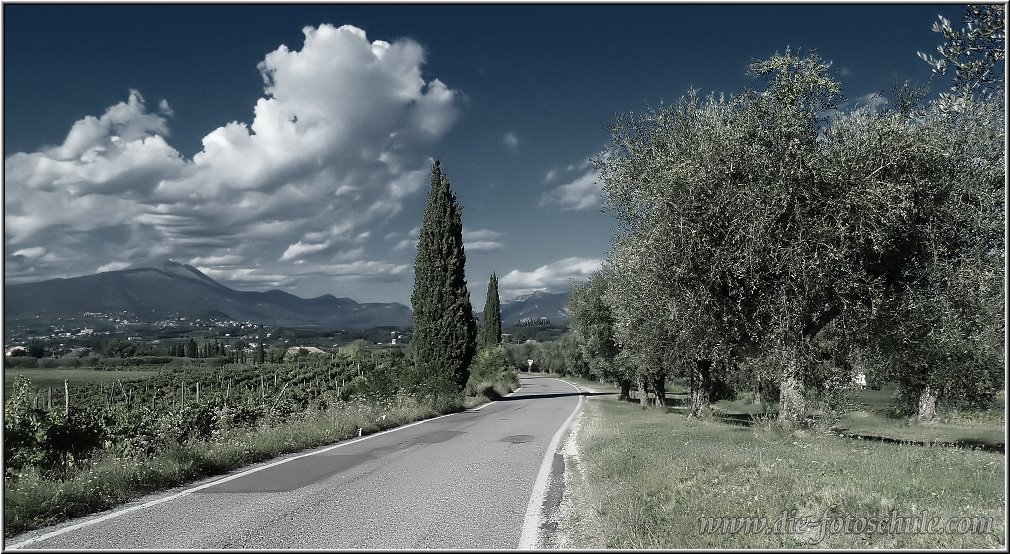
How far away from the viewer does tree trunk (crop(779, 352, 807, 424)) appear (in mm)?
14070

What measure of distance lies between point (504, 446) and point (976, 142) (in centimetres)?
1191

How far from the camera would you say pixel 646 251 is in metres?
13.8

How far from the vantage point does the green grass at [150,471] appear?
7141 mm

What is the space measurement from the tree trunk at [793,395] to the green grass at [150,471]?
10951mm

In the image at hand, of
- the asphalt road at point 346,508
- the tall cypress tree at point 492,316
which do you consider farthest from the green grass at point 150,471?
the tall cypress tree at point 492,316

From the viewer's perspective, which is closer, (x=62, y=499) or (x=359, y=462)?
(x=62, y=499)

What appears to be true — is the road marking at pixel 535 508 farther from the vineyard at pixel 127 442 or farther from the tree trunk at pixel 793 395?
the tree trunk at pixel 793 395

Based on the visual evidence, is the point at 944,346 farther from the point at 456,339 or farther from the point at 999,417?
the point at 999,417

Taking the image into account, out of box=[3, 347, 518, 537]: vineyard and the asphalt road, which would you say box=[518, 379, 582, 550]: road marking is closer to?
the asphalt road

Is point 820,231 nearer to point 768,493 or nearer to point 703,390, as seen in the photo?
point 768,493

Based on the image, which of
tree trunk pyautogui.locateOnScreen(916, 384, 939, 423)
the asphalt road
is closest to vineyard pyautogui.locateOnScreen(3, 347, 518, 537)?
the asphalt road

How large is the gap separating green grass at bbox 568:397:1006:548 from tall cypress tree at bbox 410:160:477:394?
72.3ft

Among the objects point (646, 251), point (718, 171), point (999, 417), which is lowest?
point (999, 417)

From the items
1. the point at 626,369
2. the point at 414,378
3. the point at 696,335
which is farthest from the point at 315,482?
the point at 626,369
